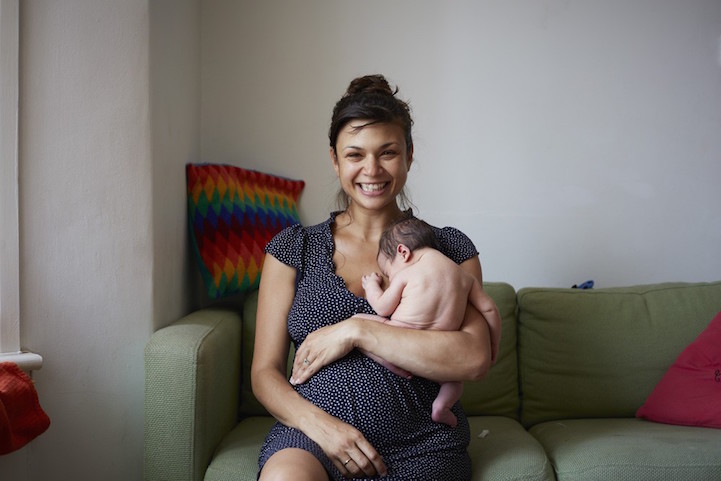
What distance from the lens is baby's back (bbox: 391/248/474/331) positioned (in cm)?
158

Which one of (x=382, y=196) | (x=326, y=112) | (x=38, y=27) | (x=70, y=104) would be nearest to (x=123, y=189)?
(x=70, y=104)

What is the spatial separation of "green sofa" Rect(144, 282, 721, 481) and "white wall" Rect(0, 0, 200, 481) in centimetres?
18

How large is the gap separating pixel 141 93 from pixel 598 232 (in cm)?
174

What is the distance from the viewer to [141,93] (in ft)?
6.36

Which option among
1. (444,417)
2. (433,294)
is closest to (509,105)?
(433,294)

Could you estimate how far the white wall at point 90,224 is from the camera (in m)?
1.77

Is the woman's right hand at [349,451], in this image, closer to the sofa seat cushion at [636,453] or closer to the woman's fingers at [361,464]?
the woman's fingers at [361,464]

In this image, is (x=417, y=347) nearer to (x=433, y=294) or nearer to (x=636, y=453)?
(x=433, y=294)

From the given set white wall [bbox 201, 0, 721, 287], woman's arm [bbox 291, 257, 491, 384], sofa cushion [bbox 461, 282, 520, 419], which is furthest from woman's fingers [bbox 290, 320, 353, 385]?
white wall [bbox 201, 0, 721, 287]

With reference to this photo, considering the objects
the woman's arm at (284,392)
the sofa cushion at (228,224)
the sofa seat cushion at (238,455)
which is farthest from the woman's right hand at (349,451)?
the sofa cushion at (228,224)

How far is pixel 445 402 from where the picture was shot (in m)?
1.64

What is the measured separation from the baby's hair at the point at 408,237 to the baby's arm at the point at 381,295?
78 mm

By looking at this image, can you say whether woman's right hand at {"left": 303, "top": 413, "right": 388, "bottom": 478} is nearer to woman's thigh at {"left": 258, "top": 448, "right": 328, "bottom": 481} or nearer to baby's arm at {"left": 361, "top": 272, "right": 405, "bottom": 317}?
woman's thigh at {"left": 258, "top": 448, "right": 328, "bottom": 481}

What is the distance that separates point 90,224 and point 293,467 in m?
0.88
